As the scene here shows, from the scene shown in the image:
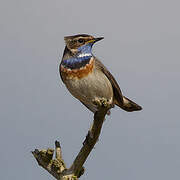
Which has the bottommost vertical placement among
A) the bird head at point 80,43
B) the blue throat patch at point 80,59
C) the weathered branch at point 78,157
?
the weathered branch at point 78,157

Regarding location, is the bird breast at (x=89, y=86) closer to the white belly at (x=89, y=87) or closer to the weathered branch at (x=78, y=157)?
the white belly at (x=89, y=87)

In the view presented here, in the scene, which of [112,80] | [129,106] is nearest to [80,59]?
[112,80]

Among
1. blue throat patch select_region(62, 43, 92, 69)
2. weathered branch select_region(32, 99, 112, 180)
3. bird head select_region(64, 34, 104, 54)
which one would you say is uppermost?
bird head select_region(64, 34, 104, 54)

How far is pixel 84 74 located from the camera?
8.49 meters

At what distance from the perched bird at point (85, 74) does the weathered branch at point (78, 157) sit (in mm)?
2110

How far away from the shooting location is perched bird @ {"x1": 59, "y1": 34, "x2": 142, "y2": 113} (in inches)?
333

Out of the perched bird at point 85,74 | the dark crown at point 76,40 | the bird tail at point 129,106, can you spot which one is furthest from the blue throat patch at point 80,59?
the bird tail at point 129,106

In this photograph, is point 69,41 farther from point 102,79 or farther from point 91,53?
point 102,79

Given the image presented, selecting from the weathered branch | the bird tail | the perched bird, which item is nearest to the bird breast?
the perched bird

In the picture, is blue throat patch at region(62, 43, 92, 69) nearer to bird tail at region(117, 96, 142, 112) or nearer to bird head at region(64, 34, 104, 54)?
bird head at region(64, 34, 104, 54)

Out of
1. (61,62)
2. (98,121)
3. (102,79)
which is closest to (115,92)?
(102,79)

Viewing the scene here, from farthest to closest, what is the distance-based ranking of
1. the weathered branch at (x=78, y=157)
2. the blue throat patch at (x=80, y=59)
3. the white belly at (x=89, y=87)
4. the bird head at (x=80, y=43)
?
the bird head at (x=80, y=43) < the blue throat patch at (x=80, y=59) < the white belly at (x=89, y=87) < the weathered branch at (x=78, y=157)

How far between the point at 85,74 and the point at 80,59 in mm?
430

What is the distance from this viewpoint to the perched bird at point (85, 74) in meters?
8.45
